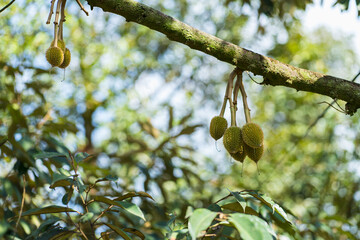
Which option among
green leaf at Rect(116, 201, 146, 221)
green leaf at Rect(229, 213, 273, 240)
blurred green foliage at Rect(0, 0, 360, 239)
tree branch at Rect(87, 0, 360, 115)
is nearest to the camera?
green leaf at Rect(229, 213, 273, 240)

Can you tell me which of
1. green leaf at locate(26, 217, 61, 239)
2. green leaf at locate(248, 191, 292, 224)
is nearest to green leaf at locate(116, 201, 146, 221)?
green leaf at locate(26, 217, 61, 239)

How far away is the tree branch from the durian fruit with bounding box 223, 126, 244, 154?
0.22 m

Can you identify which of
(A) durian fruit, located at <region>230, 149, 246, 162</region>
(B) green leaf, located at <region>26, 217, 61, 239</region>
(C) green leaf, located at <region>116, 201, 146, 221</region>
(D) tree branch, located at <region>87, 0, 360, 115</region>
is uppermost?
(D) tree branch, located at <region>87, 0, 360, 115</region>

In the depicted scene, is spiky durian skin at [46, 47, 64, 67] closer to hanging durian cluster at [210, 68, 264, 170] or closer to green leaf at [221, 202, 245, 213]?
hanging durian cluster at [210, 68, 264, 170]

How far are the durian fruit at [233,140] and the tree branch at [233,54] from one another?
22cm

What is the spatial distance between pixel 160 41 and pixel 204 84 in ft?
2.62

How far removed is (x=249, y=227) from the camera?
90 cm

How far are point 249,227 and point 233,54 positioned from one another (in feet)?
2.33

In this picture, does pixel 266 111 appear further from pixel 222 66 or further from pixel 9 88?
pixel 9 88

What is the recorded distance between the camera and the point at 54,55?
1.52m

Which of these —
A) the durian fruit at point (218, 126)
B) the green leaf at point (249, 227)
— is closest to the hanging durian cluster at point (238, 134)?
the durian fruit at point (218, 126)

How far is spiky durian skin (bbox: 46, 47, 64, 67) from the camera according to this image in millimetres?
1516

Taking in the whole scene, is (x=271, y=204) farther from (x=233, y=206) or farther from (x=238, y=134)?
(x=238, y=134)

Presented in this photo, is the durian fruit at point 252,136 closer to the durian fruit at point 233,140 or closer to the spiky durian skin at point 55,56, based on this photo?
the durian fruit at point 233,140
